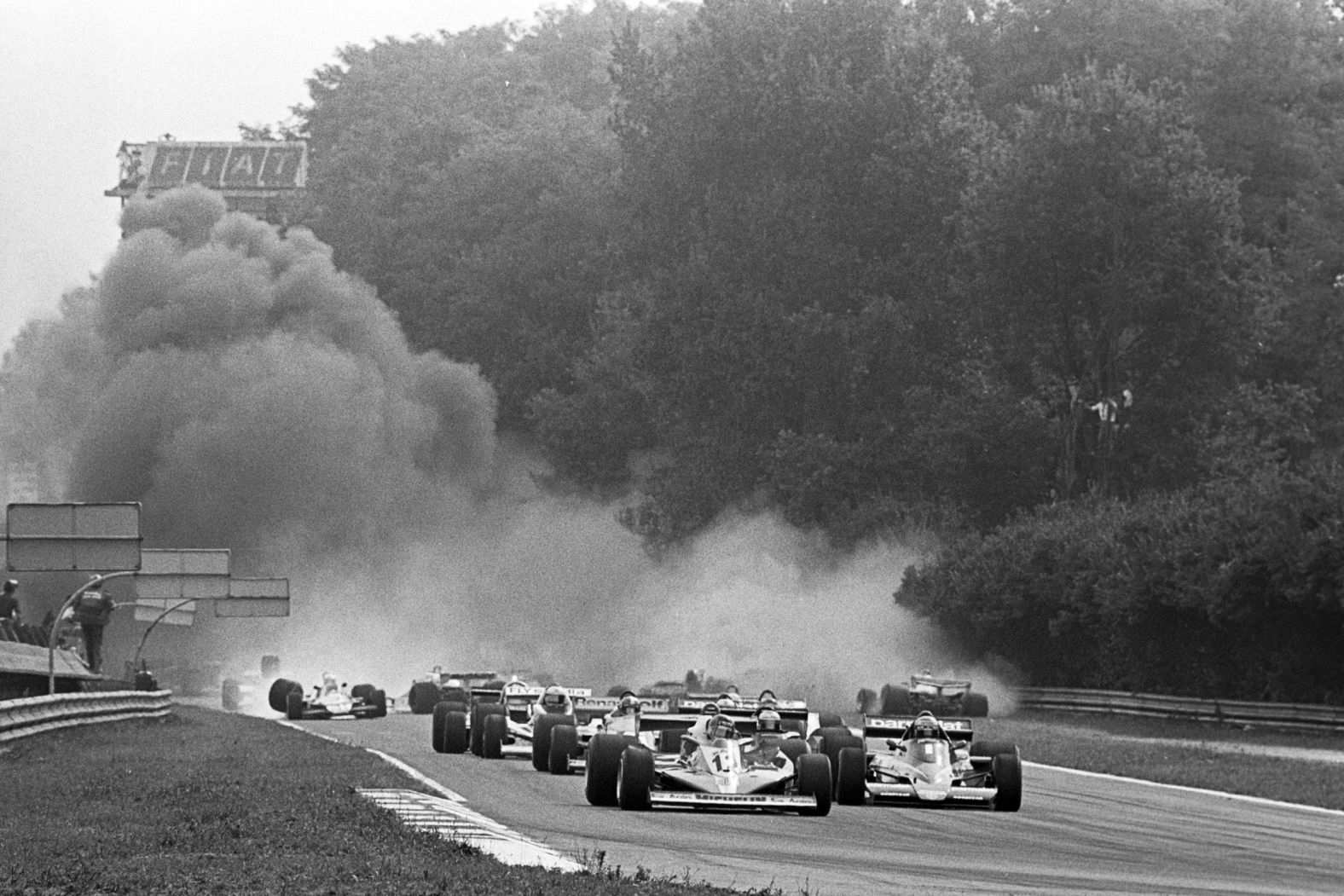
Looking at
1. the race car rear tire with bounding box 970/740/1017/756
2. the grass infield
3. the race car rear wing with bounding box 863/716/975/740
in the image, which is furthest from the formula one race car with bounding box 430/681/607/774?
the race car rear tire with bounding box 970/740/1017/756

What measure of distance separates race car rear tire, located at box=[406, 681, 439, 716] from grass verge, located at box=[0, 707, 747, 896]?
27.9 metres

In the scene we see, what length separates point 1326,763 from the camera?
34375 mm

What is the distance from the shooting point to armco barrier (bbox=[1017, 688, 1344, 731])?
143ft

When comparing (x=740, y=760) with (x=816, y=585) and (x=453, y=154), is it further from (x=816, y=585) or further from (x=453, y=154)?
(x=453, y=154)

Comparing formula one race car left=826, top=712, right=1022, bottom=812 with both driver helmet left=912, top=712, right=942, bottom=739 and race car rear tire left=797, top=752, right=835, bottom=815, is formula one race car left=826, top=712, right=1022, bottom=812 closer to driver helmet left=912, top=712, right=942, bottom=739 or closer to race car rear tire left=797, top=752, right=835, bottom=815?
driver helmet left=912, top=712, right=942, bottom=739

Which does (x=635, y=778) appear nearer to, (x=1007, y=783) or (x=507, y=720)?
(x=1007, y=783)

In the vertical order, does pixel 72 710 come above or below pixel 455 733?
above

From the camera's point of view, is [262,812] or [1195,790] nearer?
[262,812]

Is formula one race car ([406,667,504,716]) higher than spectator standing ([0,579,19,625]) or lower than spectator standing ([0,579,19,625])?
lower

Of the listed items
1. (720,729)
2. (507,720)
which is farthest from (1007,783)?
(507,720)

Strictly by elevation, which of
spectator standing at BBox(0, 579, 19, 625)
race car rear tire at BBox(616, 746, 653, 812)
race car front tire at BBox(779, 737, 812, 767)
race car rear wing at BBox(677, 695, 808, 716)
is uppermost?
spectator standing at BBox(0, 579, 19, 625)

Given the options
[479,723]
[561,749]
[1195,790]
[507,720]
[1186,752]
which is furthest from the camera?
[1186,752]

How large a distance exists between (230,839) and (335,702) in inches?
1590

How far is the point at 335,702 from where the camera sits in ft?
190
